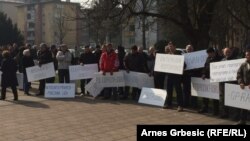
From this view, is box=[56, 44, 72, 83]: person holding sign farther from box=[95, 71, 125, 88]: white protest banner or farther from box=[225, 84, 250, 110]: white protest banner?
box=[225, 84, 250, 110]: white protest banner

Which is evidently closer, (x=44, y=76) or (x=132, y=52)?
(x=132, y=52)

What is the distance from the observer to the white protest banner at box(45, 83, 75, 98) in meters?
15.8

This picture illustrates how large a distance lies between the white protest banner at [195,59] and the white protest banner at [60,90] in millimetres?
4639

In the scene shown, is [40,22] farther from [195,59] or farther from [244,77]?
[244,77]

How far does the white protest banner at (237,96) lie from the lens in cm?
1078

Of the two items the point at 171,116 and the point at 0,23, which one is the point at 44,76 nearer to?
the point at 171,116

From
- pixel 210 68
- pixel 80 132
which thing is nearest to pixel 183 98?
pixel 210 68

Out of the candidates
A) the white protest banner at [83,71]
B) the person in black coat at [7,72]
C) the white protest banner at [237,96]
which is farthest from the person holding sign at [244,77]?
the person in black coat at [7,72]

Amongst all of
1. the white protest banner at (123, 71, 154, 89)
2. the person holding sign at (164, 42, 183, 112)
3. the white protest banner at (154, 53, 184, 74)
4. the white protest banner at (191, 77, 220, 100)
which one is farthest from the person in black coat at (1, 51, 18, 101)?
the white protest banner at (191, 77, 220, 100)

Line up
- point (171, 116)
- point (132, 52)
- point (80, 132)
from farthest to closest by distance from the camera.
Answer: point (132, 52), point (171, 116), point (80, 132)

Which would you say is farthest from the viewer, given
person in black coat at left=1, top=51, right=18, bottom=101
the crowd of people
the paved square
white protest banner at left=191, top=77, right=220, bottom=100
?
person in black coat at left=1, top=51, right=18, bottom=101

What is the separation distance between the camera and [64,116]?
12031mm

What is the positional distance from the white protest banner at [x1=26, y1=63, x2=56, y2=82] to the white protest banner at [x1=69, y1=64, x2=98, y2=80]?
29.0 inches

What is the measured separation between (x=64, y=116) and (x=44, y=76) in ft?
16.6
